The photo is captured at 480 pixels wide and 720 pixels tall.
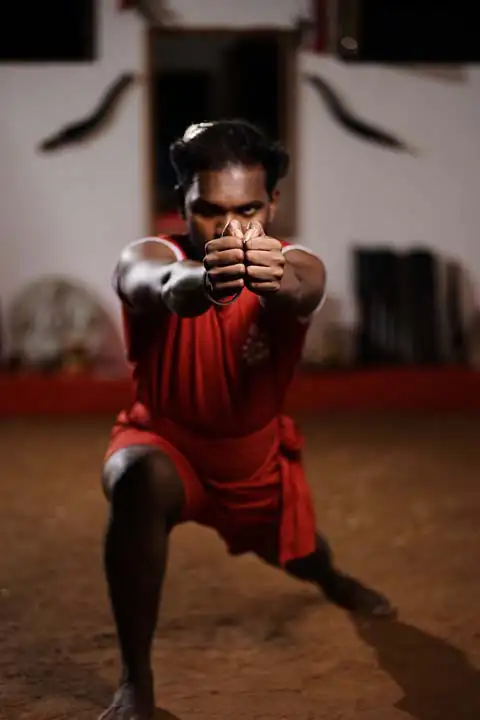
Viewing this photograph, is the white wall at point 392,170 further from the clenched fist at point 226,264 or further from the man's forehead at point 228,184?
the clenched fist at point 226,264

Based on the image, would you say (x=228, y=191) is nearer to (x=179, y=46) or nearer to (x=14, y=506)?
(x=14, y=506)

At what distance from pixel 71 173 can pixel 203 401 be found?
328 cm

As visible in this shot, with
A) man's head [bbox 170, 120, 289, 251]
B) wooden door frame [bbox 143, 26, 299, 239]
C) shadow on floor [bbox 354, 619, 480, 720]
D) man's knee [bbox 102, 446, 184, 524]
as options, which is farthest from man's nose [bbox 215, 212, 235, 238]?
wooden door frame [bbox 143, 26, 299, 239]

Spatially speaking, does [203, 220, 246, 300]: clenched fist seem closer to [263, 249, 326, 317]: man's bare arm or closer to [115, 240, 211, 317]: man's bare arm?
[115, 240, 211, 317]: man's bare arm

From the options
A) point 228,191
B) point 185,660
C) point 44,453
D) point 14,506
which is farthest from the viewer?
point 44,453

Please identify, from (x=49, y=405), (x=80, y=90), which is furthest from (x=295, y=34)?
(x=49, y=405)

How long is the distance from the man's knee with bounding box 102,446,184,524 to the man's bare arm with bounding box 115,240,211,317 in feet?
0.73

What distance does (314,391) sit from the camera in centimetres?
426

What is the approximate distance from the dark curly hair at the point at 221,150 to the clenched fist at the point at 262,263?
0.29 meters

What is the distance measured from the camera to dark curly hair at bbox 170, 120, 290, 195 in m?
1.49

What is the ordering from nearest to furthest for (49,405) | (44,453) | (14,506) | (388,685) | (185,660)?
(388,685)
(185,660)
(14,506)
(44,453)
(49,405)

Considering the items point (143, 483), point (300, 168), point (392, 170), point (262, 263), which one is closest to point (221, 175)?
point (262, 263)

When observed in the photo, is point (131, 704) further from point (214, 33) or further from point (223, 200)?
point (214, 33)

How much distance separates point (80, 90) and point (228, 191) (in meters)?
3.32
